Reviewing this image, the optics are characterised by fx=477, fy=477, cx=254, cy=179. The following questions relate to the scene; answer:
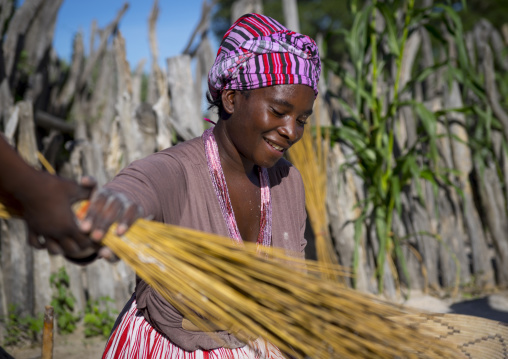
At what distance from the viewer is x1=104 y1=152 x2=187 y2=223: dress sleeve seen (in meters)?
1.18

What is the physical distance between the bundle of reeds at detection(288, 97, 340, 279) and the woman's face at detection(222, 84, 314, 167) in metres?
1.99

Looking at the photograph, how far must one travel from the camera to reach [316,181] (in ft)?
12.0

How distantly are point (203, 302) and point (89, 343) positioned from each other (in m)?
2.68

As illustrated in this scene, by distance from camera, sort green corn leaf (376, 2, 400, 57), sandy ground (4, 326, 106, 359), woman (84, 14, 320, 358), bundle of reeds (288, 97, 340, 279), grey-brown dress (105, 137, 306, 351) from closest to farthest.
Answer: grey-brown dress (105, 137, 306, 351)
woman (84, 14, 320, 358)
sandy ground (4, 326, 106, 359)
green corn leaf (376, 2, 400, 57)
bundle of reeds (288, 97, 340, 279)

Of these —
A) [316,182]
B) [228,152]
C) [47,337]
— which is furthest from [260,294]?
[316,182]

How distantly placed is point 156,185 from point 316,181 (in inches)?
96.1

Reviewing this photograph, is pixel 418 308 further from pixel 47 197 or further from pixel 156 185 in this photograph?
pixel 47 197

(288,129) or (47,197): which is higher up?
(288,129)

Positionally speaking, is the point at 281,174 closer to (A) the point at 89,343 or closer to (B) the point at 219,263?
(B) the point at 219,263

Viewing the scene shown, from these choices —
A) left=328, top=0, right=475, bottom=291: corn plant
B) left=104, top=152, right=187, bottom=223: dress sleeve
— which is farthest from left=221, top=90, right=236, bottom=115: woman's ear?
left=328, top=0, right=475, bottom=291: corn plant

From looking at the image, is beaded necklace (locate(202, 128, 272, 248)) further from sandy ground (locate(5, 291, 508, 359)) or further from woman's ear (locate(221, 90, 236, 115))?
sandy ground (locate(5, 291, 508, 359))

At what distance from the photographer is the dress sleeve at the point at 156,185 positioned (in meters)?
1.18

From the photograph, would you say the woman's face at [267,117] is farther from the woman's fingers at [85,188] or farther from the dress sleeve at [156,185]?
the woman's fingers at [85,188]

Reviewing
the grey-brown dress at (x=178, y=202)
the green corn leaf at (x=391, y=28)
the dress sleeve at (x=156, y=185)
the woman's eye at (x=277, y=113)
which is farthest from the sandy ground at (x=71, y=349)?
the green corn leaf at (x=391, y=28)
